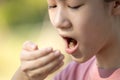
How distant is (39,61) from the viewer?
90 centimetres

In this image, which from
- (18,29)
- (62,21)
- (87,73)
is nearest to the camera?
(62,21)

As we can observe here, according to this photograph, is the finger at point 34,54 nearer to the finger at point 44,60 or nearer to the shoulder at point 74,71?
the finger at point 44,60

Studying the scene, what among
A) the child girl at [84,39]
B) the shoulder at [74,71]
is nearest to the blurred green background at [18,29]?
the shoulder at [74,71]

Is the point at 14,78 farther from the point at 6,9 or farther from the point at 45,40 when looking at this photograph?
the point at 6,9

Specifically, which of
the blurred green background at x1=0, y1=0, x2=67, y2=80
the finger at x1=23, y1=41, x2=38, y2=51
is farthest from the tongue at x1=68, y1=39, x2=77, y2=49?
the blurred green background at x1=0, y1=0, x2=67, y2=80

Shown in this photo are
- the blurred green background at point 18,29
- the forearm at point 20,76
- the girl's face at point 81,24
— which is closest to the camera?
the girl's face at point 81,24

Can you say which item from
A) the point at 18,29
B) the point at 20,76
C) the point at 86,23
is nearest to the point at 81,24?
the point at 86,23

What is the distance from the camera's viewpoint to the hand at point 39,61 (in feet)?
2.92

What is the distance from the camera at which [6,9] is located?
9.12ft

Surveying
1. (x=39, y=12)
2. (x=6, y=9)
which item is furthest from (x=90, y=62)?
(x=6, y=9)

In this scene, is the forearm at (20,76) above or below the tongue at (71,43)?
below

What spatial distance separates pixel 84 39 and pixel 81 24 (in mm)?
39

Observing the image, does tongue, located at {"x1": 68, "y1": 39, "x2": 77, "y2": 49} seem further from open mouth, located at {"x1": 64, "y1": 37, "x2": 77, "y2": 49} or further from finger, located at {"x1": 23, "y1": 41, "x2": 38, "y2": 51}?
finger, located at {"x1": 23, "y1": 41, "x2": 38, "y2": 51}

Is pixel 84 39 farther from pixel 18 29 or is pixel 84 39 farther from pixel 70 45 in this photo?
pixel 18 29
